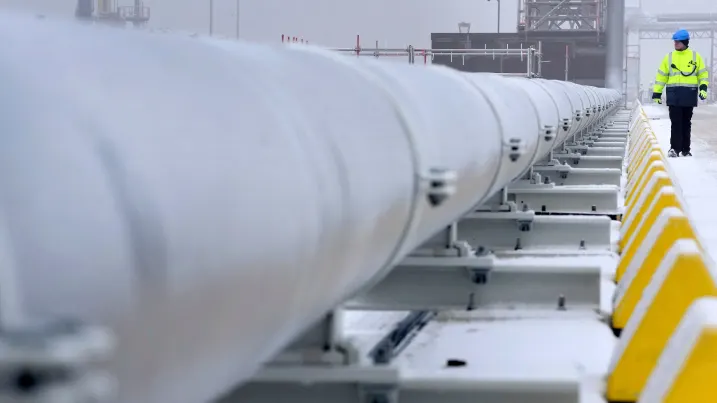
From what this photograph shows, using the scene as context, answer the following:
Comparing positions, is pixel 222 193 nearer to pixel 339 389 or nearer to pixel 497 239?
pixel 339 389

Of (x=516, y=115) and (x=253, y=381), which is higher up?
(x=516, y=115)

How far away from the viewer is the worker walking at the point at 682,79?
48.3ft

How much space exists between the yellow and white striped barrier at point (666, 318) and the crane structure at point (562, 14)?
119 ft

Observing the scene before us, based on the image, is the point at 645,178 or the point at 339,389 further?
the point at 645,178

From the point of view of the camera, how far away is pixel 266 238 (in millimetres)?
1774

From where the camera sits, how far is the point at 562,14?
42531 millimetres

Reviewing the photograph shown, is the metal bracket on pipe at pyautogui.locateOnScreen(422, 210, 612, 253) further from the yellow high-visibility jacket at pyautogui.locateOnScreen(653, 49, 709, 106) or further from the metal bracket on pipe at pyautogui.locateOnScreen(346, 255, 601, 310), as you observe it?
the yellow high-visibility jacket at pyautogui.locateOnScreen(653, 49, 709, 106)

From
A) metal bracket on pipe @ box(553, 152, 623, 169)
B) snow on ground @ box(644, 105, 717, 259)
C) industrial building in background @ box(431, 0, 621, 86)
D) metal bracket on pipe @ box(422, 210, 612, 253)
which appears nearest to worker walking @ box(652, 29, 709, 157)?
snow on ground @ box(644, 105, 717, 259)

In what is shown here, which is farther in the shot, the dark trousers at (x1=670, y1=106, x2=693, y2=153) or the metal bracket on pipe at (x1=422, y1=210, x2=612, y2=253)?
the dark trousers at (x1=670, y1=106, x2=693, y2=153)

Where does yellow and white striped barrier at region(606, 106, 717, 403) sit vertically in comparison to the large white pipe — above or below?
below

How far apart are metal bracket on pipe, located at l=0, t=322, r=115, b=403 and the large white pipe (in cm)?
3

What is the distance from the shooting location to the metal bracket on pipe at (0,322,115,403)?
1212 millimetres

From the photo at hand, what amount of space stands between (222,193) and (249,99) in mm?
328

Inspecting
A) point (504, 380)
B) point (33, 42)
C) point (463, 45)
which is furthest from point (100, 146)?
point (463, 45)
